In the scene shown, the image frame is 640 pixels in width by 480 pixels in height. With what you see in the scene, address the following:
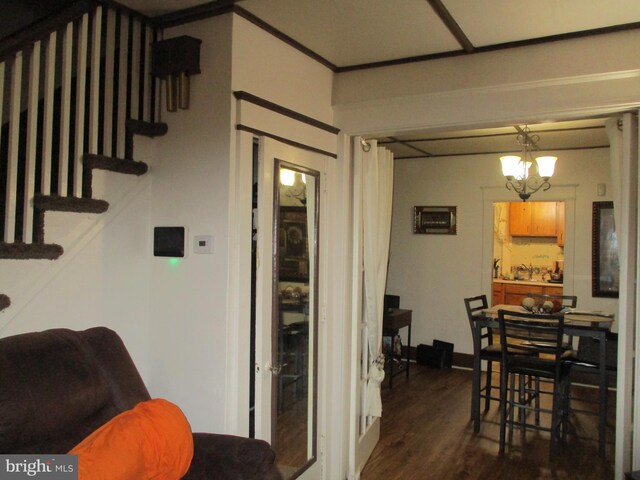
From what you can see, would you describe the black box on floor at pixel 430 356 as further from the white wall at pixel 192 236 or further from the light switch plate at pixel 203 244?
the light switch plate at pixel 203 244

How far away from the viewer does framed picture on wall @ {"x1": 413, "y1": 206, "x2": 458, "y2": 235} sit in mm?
6301

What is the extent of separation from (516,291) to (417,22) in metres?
6.10

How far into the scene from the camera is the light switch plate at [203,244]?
2.49m

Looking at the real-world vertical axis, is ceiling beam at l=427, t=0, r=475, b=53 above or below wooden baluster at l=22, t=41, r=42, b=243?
above

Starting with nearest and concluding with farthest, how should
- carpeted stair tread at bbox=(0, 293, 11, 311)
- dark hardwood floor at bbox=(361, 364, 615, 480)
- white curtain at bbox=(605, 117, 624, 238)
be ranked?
carpeted stair tread at bbox=(0, 293, 11, 311) < white curtain at bbox=(605, 117, 624, 238) < dark hardwood floor at bbox=(361, 364, 615, 480)

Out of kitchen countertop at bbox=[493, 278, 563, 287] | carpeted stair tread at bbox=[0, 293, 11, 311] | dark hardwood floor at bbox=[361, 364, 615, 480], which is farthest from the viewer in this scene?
kitchen countertop at bbox=[493, 278, 563, 287]

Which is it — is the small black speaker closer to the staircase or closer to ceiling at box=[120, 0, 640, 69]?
ceiling at box=[120, 0, 640, 69]

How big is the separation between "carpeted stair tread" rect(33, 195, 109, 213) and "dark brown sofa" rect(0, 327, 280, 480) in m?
0.54

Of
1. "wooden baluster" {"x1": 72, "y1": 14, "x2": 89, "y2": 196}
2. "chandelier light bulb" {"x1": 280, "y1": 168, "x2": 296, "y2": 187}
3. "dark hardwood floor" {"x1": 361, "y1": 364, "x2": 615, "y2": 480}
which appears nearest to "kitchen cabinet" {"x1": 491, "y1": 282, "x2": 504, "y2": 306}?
"dark hardwood floor" {"x1": 361, "y1": 364, "x2": 615, "y2": 480}

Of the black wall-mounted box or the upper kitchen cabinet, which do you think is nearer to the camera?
the black wall-mounted box

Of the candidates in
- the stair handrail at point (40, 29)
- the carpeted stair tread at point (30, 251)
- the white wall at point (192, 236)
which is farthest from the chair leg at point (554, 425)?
the stair handrail at point (40, 29)

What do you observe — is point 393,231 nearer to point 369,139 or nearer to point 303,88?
point 369,139

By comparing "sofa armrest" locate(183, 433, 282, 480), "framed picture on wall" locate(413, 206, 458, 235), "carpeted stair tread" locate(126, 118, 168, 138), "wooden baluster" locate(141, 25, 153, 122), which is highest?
"wooden baluster" locate(141, 25, 153, 122)

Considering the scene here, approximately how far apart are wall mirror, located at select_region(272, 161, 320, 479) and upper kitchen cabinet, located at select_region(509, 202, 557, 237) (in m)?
6.22
